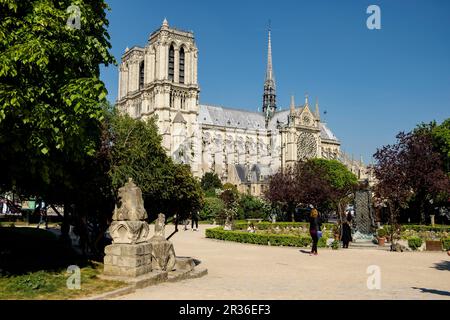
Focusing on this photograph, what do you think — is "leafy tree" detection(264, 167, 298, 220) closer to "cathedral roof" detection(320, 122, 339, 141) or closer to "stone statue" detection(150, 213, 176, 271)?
"stone statue" detection(150, 213, 176, 271)

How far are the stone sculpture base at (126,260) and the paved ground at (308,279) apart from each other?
73cm

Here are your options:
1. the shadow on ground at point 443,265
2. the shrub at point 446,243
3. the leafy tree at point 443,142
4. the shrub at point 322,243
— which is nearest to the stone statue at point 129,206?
the shadow on ground at point 443,265

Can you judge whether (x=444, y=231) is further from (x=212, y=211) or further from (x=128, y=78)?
(x=128, y=78)

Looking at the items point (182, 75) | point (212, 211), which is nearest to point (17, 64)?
point (212, 211)

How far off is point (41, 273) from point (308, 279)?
25.1 ft

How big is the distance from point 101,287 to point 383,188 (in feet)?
98.5

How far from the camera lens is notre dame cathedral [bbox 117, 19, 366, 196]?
88.7 meters

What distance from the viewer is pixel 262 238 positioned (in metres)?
27.9

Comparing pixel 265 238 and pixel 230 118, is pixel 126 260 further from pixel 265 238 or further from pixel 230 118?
pixel 230 118

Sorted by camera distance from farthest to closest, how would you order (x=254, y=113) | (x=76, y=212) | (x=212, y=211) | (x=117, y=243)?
1. (x=254, y=113)
2. (x=212, y=211)
3. (x=76, y=212)
4. (x=117, y=243)

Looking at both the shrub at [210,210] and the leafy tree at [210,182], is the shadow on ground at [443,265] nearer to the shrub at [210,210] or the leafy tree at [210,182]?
the shrub at [210,210]

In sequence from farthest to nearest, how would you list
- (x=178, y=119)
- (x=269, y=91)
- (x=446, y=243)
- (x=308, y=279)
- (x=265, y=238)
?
(x=269, y=91)
(x=178, y=119)
(x=265, y=238)
(x=446, y=243)
(x=308, y=279)

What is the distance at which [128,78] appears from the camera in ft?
336

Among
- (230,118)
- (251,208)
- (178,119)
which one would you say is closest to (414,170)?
(251,208)
